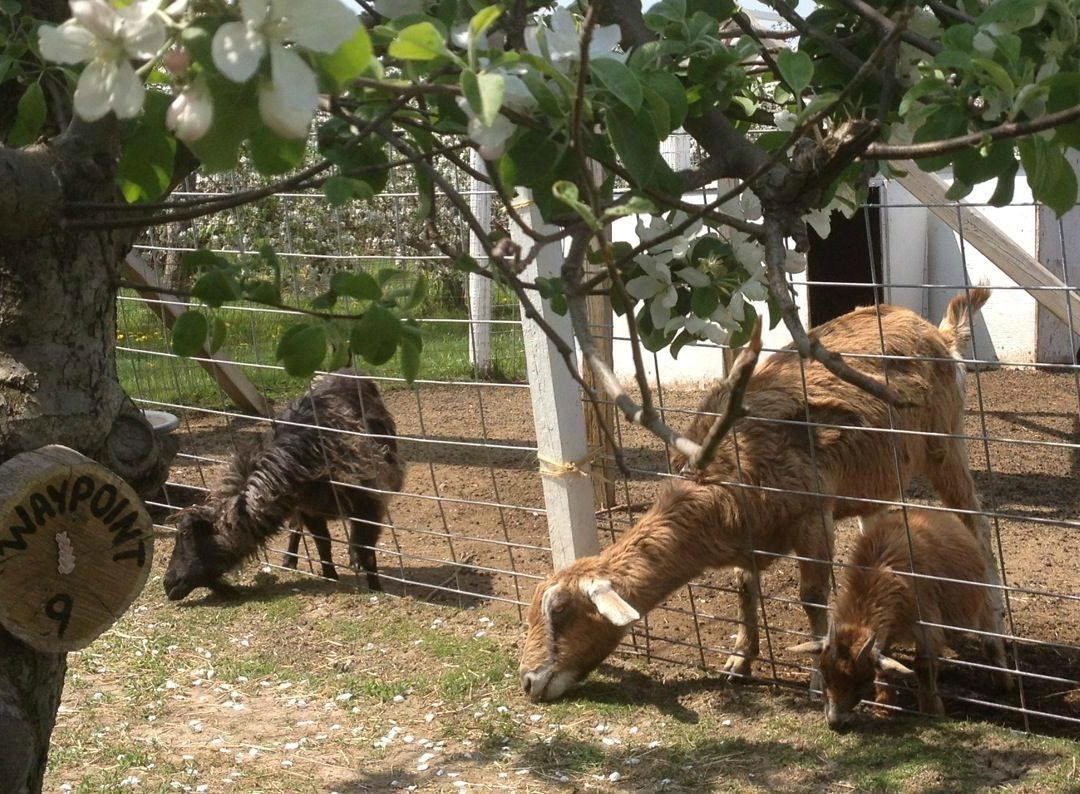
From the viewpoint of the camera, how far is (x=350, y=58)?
1.05 metres

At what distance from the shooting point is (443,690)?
4879 mm

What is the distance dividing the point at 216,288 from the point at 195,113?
0.57 meters

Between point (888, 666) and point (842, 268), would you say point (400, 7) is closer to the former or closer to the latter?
point (888, 666)

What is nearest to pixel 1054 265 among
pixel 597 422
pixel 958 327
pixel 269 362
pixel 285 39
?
pixel 958 327

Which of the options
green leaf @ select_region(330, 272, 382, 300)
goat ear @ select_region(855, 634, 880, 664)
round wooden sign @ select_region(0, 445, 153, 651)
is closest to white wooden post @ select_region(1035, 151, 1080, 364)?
goat ear @ select_region(855, 634, 880, 664)

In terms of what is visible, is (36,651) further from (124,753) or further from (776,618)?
(776,618)

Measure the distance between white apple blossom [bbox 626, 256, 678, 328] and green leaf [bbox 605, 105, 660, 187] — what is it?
A: 0.52m

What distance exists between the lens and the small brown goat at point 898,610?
14.5 ft

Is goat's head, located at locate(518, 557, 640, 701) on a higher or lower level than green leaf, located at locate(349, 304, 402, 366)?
lower

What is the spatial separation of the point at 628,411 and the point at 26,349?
123cm

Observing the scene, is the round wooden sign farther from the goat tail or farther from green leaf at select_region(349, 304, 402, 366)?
the goat tail

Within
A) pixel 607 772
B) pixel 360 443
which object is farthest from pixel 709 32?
pixel 360 443

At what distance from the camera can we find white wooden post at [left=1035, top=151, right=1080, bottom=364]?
929 centimetres

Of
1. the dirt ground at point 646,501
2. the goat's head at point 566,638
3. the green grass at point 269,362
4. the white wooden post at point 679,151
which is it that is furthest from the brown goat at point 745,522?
the green grass at point 269,362
